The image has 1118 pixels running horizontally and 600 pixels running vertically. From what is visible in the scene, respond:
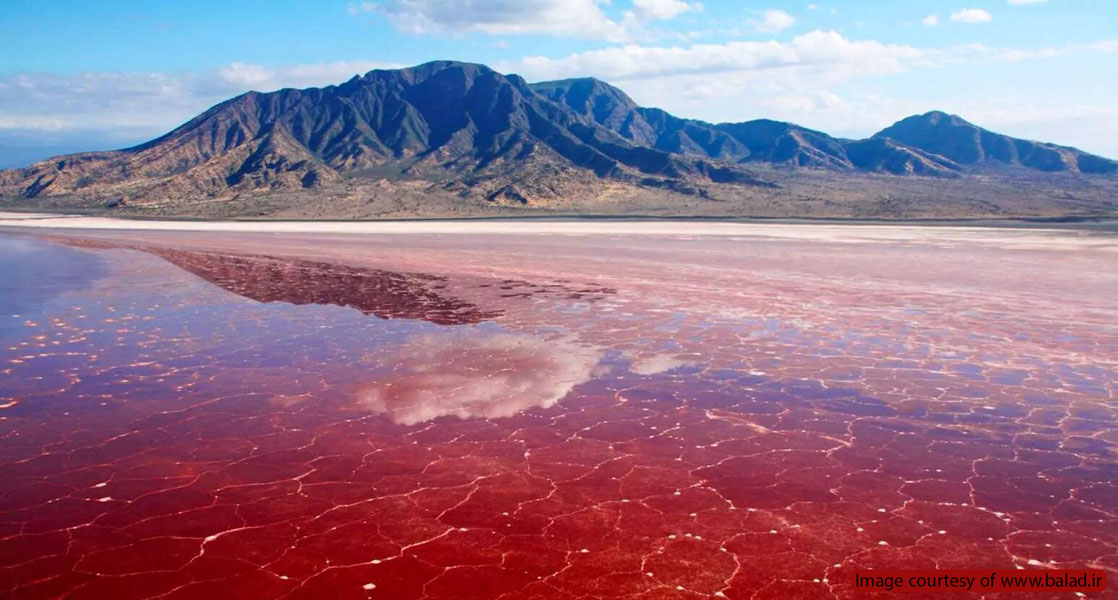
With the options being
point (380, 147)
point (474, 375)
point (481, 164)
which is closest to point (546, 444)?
point (474, 375)

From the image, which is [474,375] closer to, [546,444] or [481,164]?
[546,444]

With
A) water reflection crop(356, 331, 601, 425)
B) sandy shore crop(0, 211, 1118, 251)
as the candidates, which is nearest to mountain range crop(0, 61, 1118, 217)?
sandy shore crop(0, 211, 1118, 251)

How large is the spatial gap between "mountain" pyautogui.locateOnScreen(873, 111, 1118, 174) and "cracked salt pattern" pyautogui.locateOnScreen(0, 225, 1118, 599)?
133 metres

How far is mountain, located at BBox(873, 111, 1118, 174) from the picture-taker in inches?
5010

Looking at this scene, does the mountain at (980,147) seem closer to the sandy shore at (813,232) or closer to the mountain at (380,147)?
the mountain at (380,147)

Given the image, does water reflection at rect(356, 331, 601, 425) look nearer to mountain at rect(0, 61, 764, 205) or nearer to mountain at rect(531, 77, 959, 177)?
mountain at rect(0, 61, 764, 205)

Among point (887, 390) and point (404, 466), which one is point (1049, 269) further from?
point (404, 466)

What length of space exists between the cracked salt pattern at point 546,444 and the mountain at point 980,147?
13310 centimetres

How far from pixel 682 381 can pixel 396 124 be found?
12799cm

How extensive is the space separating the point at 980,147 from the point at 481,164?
99.8 m

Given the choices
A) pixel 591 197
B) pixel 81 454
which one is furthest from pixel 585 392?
pixel 591 197

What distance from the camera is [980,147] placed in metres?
146

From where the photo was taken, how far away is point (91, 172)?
109m

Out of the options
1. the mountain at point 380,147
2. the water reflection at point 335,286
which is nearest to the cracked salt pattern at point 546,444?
the water reflection at point 335,286
